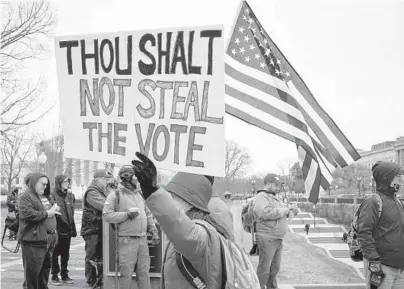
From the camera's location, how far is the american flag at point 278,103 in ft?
19.3

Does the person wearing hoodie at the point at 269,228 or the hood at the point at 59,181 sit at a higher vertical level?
the hood at the point at 59,181

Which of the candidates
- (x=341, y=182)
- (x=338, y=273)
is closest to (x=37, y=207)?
(x=338, y=273)

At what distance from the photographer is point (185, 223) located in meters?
2.49

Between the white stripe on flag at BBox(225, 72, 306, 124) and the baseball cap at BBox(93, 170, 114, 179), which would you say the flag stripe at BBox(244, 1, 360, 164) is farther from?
the baseball cap at BBox(93, 170, 114, 179)

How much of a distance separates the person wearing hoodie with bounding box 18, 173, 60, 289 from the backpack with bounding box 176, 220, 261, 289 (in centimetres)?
431

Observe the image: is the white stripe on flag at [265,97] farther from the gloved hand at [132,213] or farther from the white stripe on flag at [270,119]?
the gloved hand at [132,213]

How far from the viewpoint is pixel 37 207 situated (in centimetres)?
677

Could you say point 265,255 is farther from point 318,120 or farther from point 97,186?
point 318,120

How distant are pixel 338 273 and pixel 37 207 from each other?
660cm

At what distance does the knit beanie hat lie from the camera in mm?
2898

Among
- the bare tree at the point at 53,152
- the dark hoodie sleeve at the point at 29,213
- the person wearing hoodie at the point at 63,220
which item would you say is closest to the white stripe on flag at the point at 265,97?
the dark hoodie sleeve at the point at 29,213

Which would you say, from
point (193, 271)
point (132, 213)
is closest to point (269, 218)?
point (132, 213)

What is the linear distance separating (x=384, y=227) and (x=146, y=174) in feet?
11.7

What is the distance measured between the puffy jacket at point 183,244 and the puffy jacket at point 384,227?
114 inches
